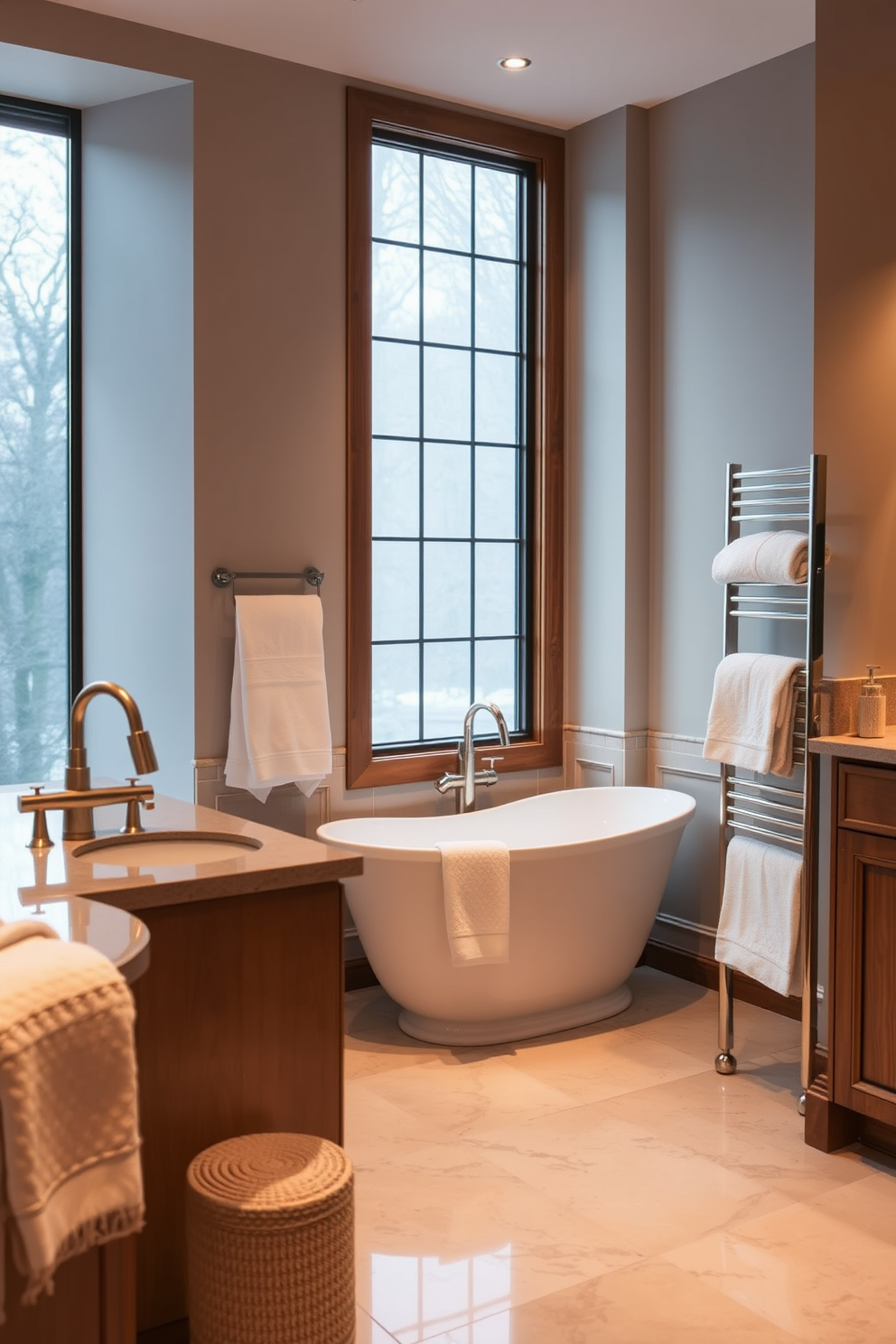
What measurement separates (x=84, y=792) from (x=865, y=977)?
171 cm

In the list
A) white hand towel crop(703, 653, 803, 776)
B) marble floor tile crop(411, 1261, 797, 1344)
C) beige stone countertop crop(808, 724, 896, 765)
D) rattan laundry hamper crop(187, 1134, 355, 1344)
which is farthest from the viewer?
white hand towel crop(703, 653, 803, 776)

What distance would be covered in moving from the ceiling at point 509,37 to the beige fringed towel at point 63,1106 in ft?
9.34

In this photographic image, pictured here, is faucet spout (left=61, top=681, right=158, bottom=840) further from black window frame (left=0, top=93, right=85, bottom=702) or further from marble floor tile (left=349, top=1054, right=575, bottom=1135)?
black window frame (left=0, top=93, right=85, bottom=702)

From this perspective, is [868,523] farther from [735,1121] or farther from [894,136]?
[735,1121]

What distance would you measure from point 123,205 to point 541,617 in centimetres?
187

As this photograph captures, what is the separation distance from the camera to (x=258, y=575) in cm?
373

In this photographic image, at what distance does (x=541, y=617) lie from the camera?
4434mm

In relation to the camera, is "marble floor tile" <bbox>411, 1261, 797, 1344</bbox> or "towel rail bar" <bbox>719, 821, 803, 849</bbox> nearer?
"marble floor tile" <bbox>411, 1261, 797, 1344</bbox>

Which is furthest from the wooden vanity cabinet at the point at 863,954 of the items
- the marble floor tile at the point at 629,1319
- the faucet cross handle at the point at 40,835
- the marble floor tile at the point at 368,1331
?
the faucet cross handle at the point at 40,835

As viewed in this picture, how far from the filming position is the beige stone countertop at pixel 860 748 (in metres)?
2.69

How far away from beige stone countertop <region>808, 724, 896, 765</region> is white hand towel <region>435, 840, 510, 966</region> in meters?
0.91

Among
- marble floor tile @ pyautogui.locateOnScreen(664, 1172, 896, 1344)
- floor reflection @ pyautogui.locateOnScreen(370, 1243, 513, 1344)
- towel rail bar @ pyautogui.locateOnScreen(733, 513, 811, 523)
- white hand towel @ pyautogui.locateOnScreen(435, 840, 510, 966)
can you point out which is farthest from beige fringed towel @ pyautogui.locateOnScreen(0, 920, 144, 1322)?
towel rail bar @ pyautogui.locateOnScreen(733, 513, 811, 523)

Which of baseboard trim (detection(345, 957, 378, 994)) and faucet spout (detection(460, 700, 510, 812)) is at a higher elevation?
faucet spout (detection(460, 700, 510, 812))

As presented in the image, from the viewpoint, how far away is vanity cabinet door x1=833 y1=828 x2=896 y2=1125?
107 inches
